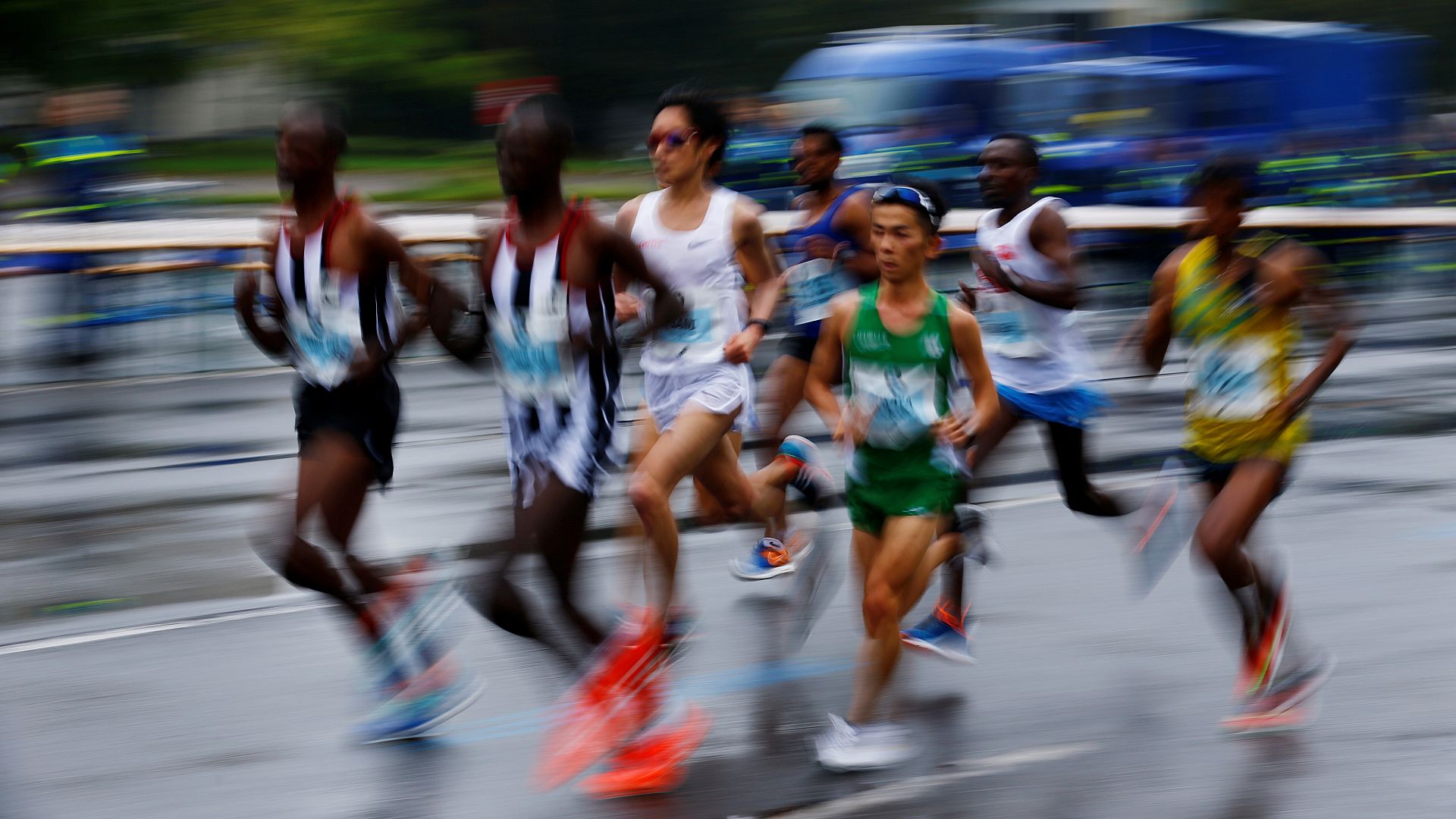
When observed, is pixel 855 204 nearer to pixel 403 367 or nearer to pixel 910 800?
pixel 910 800

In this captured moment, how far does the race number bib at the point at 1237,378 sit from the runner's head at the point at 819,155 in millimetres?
2339

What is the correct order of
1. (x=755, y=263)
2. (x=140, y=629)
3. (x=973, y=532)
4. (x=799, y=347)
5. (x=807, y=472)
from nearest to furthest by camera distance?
(x=755, y=263) < (x=973, y=532) < (x=140, y=629) < (x=807, y=472) < (x=799, y=347)

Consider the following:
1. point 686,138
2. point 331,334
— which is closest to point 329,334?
point 331,334

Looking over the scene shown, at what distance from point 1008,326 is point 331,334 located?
2751mm

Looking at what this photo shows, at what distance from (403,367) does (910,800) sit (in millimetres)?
10426

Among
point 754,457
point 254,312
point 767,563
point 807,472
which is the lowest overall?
point 754,457

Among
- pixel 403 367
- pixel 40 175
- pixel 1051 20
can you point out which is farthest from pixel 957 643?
pixel 1051 20

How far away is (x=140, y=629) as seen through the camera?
286 inches

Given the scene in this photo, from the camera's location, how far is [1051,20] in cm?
2975

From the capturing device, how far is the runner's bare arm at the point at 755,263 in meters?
6.04

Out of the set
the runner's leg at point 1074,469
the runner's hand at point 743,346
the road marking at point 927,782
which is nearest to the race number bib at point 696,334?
the runner's hand at point 743,346

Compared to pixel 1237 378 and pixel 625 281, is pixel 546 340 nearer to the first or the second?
pixel 625 281

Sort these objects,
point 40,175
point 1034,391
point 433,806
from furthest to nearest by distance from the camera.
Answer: point 40,175
point 1034,391
point 433,806

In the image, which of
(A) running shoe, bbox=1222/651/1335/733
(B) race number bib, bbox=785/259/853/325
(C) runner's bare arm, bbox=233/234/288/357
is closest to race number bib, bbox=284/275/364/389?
(C) runner's bare arm, bbox=233/234/288/357
